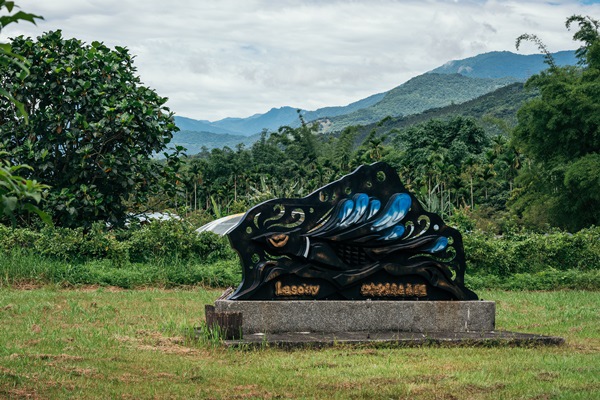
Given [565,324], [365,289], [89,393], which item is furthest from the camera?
[565,324]

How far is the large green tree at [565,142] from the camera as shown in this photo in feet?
76.2

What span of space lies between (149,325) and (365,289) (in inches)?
99.0

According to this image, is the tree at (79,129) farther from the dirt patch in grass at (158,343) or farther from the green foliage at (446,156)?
the green foliage at (446,156)

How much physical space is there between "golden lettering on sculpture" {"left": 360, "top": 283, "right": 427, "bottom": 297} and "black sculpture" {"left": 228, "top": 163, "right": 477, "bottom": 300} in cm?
1

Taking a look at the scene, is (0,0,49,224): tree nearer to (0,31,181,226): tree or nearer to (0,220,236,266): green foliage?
(0,220,236,266): green foliage

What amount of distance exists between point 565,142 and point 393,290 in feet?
57.0

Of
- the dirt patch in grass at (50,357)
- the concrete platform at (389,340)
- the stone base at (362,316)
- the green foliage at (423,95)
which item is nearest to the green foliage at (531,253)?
the stone base at (362,316)

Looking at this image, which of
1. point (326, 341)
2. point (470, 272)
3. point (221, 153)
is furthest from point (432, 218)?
point (221, 153)

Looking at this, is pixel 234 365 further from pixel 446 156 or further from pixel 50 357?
pixel 446 156

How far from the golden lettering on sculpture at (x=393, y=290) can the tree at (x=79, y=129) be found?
22.3 ft

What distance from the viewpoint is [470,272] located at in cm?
1477

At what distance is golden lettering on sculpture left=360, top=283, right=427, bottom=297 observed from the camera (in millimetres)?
8984

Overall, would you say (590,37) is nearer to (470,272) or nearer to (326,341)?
(470,272)

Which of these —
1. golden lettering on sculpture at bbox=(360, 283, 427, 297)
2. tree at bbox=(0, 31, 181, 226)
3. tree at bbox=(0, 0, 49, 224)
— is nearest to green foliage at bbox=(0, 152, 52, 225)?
tree at bbox=(0, 0, 49, 224)
